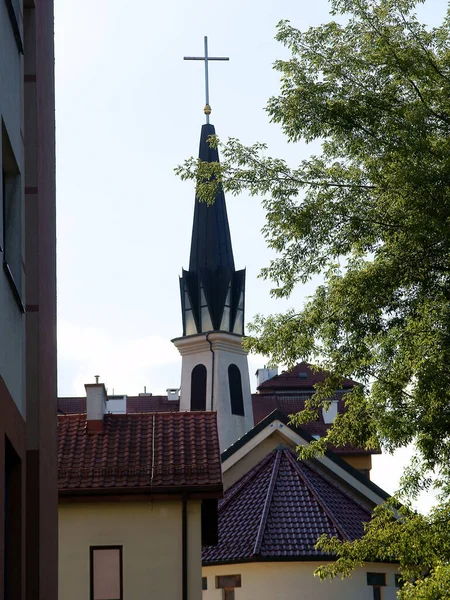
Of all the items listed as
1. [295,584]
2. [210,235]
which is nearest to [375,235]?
[295,584]

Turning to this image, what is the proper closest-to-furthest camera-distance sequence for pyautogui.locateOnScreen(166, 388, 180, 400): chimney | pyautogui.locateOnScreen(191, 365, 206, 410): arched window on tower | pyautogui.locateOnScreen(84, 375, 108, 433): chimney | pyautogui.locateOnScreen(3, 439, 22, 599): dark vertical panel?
1. pyautogui.locateOnScreen(3, 439, 22, 599): dark vertical panel
2. pyautogui.locateOnScreen(84, 375, 108, 433): chimney
3. pyautogui.locateOnScreen(191, 365, 206, 410): arched window on tower
4. pyautogui.locateOnScreen(166, 388, 180, 400): chimney

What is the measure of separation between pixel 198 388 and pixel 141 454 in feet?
127

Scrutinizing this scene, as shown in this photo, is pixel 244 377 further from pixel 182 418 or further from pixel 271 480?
pixel 182 418

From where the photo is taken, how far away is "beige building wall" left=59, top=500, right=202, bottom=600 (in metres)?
22.8

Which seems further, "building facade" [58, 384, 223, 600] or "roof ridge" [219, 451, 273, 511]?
"roof ridge" [219, 451, 273, 511]

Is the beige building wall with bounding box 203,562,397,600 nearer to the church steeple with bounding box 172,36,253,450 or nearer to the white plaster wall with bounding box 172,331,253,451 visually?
the white plaster wall with bounding box 172,331,253,451

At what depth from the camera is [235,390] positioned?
206 feet

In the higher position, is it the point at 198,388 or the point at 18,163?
the point at 198,388

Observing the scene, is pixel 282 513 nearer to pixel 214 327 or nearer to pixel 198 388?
pixel 198 388

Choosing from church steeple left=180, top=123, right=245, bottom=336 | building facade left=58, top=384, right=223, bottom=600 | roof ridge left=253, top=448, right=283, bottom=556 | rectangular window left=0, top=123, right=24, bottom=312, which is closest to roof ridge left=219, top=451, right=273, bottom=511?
roof ridge left=253, top=448, right=283, bottom=556

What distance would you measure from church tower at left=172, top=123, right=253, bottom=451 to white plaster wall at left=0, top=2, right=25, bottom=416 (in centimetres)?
5019

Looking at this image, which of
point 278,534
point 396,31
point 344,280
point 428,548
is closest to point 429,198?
point 344,280

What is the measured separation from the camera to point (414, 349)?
15.8 m

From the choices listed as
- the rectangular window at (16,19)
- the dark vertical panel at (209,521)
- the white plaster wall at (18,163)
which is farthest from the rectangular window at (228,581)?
the rectangular window at (16,19)
